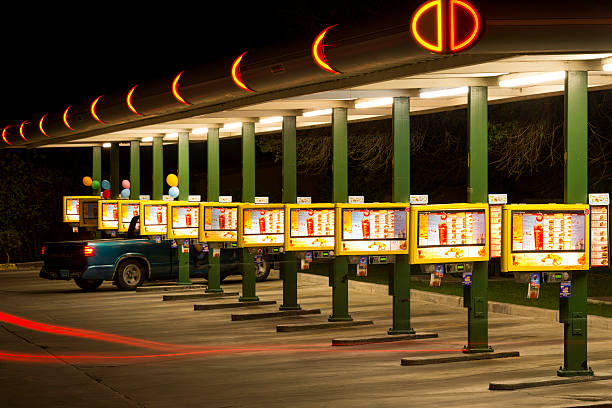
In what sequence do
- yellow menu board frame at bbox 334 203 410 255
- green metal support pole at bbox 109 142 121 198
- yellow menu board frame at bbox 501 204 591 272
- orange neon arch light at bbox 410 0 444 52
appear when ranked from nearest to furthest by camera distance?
orange neon arch light at bbox 410 0 444 52, yellow menu board frame at bbox 501 204 591 272, yellow menu board frame at bbox 334 203 410 255, green metal support pole at bbox 109 142 121 198

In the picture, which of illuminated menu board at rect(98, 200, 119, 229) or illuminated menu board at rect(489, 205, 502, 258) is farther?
illuminated menu board at rect(98, 200, 119, 229)

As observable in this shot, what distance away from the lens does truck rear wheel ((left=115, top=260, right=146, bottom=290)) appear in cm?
2656

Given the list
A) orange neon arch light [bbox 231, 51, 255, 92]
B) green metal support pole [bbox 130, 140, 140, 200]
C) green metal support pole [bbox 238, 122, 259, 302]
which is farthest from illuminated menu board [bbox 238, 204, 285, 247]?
green metal support pole [bbox 130, 140, 140, 200]

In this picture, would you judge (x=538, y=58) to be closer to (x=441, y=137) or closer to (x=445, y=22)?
(x=445, y=22)

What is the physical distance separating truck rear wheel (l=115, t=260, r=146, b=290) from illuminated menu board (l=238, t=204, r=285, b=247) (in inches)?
280

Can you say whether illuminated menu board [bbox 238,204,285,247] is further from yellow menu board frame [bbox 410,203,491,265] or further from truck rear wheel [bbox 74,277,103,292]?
truck rear wheel [bbox 74,277,103,292]

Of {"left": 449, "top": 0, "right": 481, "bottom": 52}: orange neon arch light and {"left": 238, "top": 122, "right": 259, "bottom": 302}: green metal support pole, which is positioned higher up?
{"left": 449, "top": 0, "right": 481, "bottom": 52}: orange neon arch light

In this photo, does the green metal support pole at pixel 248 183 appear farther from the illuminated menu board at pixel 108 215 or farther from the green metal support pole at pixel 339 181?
the illuminated menu board at pixel 108 215

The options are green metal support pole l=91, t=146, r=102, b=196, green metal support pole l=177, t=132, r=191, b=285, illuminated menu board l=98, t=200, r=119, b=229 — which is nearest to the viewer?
green metal support pole l=177, t=132, r=191, b=285

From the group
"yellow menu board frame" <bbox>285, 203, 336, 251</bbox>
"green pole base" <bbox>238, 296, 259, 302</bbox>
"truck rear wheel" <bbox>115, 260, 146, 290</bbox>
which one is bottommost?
"green pole base" <bbox>238, 296, 259, 302</bbox>

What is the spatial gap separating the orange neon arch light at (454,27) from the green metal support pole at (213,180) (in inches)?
524

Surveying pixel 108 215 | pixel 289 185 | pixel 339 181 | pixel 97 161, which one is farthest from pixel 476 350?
pixel 97 161

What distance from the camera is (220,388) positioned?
12828 mm

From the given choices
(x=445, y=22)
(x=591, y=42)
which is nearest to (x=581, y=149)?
(x=591, y=42)
